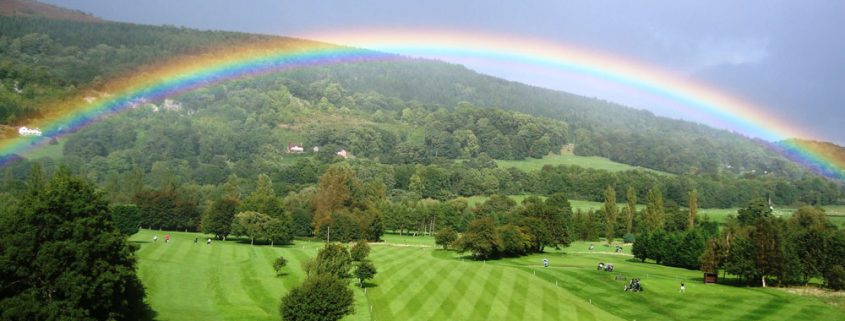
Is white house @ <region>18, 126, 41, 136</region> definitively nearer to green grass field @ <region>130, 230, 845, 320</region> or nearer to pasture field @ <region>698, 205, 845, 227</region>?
green grass field @ <region>130, 230, 845, 320</region>

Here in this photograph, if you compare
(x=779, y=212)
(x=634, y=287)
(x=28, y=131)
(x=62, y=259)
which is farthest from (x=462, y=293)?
(x=28, y=131)

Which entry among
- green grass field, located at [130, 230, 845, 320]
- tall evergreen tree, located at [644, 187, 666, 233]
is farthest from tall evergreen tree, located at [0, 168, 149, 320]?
tall evergreen tree, located at [644, 187, 666, 233]

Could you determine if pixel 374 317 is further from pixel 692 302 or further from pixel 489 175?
pixel 489 175

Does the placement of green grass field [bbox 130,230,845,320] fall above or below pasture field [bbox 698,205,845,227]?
below

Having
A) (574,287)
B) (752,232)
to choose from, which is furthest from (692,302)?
(752,232)

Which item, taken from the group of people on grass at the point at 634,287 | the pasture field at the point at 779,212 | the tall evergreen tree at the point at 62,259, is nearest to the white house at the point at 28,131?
the tall evergreen tree at the point at 62,259

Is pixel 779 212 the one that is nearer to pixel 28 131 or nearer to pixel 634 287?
pixel 634 287

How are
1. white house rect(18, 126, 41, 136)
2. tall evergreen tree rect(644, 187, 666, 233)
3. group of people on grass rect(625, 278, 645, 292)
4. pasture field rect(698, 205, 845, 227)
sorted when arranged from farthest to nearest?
white house rect(18, 126, 41, 136), pasture field rect(698, 205, 845, 227), tall evergreen tree rect(644, 187, 666, 233), group of people on grass rect(625, 278, 645, 292)

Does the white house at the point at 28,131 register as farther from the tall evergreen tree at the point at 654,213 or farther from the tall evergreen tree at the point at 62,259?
the tall evergreen tree at the point at 62,259

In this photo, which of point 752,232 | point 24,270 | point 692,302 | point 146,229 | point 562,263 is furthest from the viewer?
point 146,229
